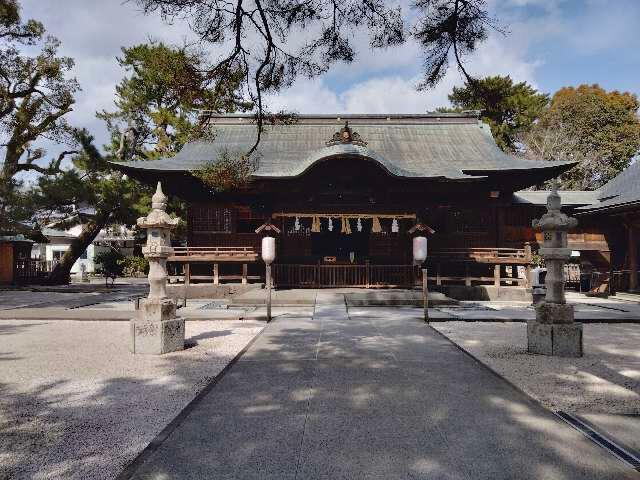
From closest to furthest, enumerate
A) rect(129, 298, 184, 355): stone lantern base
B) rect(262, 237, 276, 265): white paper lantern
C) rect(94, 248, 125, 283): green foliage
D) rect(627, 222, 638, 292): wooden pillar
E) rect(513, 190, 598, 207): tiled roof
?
rect(129, 298, 184, 355): stone lantern base < rect(262, 237, 276, 265): white paper lantern < rect(627, 222, 638, 292): wooden pillar < rect(513, 190, 598, 207): tiled roof < rect(94, 248, 125, 283): green foliage

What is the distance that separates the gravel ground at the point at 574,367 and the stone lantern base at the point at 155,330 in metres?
4.84

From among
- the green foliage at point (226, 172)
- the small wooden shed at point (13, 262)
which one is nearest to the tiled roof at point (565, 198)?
the green foliage at point (226, 172)

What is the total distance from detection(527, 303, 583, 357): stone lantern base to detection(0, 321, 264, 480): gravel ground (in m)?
4.84

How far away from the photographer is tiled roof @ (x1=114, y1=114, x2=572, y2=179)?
15164 millimetres

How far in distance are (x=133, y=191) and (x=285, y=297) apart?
11676 mm

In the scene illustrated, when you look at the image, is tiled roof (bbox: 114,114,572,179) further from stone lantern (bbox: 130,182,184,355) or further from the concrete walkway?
the concrete walkway

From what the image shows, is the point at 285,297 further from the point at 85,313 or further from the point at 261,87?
the point at 261,87

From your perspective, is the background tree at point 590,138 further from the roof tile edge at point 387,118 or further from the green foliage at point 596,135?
the roof tile edge at point 387,118

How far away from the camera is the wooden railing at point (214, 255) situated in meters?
15.5

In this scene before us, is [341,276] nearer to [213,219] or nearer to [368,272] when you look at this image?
[368,272]

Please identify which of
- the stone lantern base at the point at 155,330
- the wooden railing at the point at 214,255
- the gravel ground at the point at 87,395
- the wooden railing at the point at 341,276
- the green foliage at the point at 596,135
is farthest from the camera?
the green foliage at the point at 596,135

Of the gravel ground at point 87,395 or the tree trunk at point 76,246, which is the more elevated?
the tree trunk at point 76,246

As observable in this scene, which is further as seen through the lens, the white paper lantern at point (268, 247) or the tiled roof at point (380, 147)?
the tiled roof at point (380, 147)

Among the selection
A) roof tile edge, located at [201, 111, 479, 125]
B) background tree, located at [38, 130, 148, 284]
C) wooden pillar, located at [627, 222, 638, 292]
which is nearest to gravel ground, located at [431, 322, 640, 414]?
wooden pillar, located at [627, 222, 638, 292]
